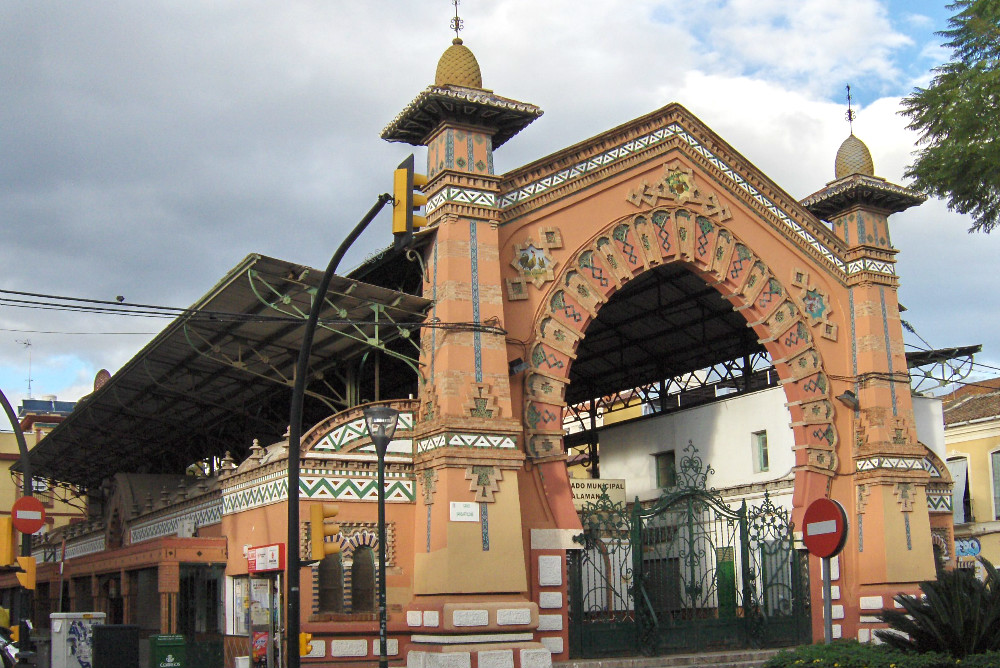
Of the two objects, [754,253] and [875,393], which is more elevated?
[754,253]

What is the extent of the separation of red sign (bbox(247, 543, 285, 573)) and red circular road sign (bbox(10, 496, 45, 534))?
3857 millimetres

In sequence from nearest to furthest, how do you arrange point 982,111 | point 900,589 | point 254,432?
point 982,111, point 900,589, point 254,432

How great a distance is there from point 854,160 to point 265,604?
61.2ft

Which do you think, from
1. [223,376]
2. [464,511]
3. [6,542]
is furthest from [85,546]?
[464,511]

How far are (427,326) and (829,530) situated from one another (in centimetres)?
1133

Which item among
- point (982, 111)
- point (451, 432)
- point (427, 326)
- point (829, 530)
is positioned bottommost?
point (829, 530)

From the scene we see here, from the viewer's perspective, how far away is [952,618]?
14008mm

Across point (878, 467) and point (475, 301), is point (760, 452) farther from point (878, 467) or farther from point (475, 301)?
point (475, 301)

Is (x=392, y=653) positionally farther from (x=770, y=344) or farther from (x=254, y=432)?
(x=254, y=432)

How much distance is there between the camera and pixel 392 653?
22.1 metres

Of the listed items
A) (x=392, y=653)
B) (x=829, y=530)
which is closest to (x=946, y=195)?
(x=829, y=530)

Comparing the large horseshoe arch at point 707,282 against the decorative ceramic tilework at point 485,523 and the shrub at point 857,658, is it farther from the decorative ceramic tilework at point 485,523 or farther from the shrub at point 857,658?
the shrub at point 857,658

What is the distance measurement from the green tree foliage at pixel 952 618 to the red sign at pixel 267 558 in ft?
33.9

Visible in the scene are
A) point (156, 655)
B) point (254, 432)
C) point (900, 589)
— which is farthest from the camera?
point (254, 432)
